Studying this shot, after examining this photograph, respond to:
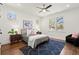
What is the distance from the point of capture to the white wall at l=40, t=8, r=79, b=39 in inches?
55.6

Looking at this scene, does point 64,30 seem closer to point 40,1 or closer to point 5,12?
point 40,1

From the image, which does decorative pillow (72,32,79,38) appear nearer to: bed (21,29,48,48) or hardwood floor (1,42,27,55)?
bed (21,29,48,48)

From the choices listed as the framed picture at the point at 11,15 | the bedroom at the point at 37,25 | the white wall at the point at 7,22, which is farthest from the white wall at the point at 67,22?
the framed picture at the point at 11,15

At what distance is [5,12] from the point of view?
1436 millimetres

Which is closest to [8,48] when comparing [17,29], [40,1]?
[17,29]

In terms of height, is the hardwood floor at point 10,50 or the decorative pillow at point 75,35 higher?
the decorative pillow at point 75,35

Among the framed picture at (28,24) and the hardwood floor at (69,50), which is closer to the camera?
the hardwood floor at (69,50)

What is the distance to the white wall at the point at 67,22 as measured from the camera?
1.41 metres

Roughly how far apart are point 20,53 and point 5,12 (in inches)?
31.0

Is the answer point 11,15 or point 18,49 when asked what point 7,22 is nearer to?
point 11,15

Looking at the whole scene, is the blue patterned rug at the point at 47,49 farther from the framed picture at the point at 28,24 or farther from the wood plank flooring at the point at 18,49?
the framed picture at the point at 28,24

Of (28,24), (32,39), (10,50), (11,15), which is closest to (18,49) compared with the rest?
(10,50)

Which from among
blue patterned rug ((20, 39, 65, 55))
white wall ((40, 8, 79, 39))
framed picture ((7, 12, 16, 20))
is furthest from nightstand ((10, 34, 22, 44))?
white wall ((40, 8, 79, 39))

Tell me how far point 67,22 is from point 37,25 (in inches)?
22.2
